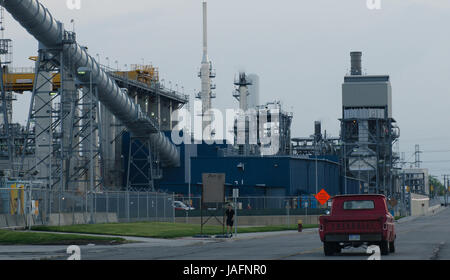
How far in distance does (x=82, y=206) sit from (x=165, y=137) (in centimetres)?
3669

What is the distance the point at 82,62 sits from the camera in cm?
6625

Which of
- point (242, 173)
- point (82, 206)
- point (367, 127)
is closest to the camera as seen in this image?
point (82, 206)

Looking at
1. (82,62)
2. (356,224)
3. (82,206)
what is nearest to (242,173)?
(82,62)

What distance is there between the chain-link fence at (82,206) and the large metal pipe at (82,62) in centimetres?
1020

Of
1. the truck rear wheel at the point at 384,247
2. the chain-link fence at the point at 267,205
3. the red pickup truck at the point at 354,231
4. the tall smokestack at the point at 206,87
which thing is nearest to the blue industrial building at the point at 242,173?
the chain-link fence at the point at 267,205

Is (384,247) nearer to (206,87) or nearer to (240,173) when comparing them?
(240,173)

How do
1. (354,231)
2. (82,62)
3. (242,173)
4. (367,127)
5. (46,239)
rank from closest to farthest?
(354,231) → (46,239) → (82,62) → (242,173) → (367,127)

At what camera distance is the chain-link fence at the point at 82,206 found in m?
47.5

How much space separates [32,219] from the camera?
48281 mm

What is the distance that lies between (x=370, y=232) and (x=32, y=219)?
26.5 meters

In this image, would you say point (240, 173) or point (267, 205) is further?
point (240, 173)
